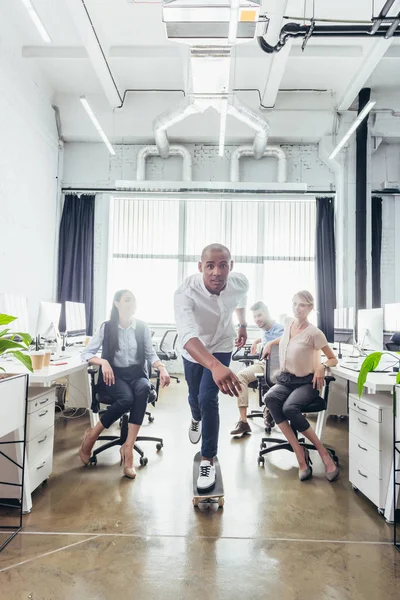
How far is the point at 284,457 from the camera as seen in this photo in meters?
2.89

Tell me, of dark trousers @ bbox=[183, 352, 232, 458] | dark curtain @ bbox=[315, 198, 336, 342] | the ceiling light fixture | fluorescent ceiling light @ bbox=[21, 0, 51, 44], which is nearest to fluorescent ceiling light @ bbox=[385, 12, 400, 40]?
the ceiling light fixture

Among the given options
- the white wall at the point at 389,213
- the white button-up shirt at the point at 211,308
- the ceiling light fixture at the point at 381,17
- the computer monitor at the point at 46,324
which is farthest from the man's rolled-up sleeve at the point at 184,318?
the white wall at the point at 389,213

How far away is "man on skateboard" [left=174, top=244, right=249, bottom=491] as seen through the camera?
202cm

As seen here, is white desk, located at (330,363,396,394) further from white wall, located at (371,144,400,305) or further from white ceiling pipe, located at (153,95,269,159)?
white wall, located at (371,144,400,305)

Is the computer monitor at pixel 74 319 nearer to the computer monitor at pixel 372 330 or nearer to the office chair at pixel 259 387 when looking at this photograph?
the office chair at pixel 259 387

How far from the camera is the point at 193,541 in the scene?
1.73 m

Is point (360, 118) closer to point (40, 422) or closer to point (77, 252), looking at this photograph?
point (77, 252)

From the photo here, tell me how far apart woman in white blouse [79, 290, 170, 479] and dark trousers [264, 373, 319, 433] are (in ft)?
2.43

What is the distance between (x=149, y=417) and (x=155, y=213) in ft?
13.6

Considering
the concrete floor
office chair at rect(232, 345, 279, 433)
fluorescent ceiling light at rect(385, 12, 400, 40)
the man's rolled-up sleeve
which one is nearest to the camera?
the concrete floor

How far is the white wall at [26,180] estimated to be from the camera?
4.81 metres

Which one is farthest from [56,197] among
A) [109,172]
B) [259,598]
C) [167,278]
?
[259,598]

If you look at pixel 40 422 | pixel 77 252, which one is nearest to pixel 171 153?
pixel 77 252

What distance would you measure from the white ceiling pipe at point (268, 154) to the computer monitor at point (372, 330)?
12.4 ft
